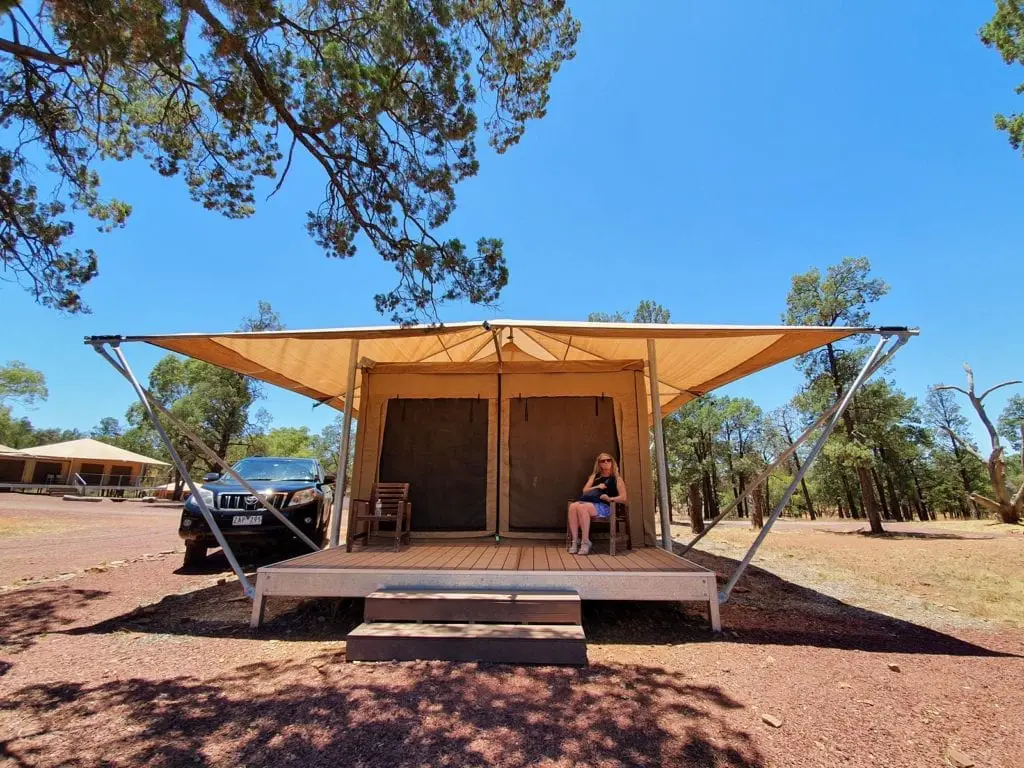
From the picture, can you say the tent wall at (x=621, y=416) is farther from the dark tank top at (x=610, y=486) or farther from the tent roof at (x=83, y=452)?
the tent roof at (x=83, y=452)

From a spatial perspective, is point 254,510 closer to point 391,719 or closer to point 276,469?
point 276,469

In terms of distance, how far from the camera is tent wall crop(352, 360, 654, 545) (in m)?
5.25

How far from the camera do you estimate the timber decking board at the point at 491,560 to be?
345 centimetres

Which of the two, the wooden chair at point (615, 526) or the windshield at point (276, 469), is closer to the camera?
the wooden chair at point (615, 526)

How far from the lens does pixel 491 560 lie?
3.79 meters

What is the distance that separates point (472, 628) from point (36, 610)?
3.68m

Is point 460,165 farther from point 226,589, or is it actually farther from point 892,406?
point 892,406

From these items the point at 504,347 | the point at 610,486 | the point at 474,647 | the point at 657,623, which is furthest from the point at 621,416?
the point at 474,647

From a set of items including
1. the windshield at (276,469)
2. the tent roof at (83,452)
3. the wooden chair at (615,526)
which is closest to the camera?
the wooden chair at (615,526)

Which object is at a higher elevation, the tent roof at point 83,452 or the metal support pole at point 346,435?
the tent roof at point 83,452

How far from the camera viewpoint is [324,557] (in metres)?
3.92

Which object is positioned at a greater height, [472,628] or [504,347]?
[504,347]

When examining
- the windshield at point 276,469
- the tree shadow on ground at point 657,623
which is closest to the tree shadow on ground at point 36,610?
the tree shadow on ground at point 657,623

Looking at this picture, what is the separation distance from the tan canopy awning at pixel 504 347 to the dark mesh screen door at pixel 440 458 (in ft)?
1.83
